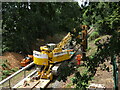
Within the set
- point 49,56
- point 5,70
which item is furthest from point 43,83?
point 5,70

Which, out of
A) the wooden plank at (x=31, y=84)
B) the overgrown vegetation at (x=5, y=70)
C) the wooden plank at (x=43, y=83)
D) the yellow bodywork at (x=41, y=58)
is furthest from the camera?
the overgrown vegetation at (x=5, y=70)

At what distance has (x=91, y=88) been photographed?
245 inches

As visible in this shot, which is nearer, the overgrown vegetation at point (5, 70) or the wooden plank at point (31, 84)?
the wooden plank at point (31, 84)

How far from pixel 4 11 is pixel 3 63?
14.2ft

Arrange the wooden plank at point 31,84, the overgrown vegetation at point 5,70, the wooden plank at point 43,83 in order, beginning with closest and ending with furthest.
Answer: the wooden plank at point 31,84 → the wooden plank at point 43,83 → the overgrown vegetation at point 5,70

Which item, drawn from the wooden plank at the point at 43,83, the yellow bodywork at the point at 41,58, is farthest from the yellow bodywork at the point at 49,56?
the wooden plank at the point at 43,83

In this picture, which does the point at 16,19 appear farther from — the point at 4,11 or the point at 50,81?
the point at 50,81

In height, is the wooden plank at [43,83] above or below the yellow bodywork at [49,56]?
below

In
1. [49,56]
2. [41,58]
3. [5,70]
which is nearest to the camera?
[41,58]

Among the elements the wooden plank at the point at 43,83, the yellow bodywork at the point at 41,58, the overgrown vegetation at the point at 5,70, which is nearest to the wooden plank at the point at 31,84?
the wooden plank at the point at 43,83

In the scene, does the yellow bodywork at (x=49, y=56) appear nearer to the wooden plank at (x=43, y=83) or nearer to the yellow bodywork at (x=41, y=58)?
the yellow bodywork at (x=41, y=58)

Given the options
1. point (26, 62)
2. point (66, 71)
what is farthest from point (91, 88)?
point (26, 62)

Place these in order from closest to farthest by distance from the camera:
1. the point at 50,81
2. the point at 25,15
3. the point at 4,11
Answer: the point at 50,81 < the point at 4,11 < the point at 25,15

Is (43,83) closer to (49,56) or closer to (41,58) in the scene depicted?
(41,58)
